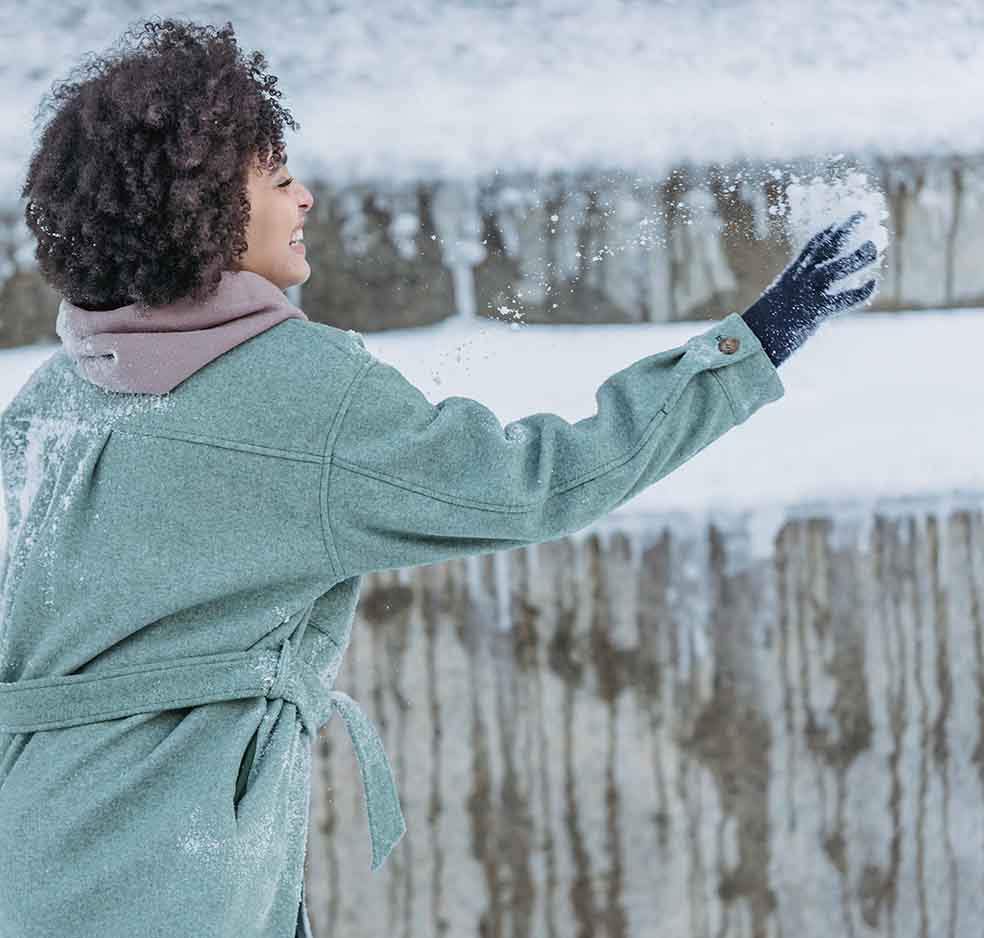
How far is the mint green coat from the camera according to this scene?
3.58 feet

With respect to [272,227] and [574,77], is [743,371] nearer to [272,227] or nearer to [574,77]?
[272,227]

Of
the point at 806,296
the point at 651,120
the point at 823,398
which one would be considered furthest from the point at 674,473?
the point at 806,296

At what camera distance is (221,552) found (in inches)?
43.3

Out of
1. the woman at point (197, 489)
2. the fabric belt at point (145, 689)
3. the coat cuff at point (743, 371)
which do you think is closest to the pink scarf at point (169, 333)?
the woman at point (197, 489)

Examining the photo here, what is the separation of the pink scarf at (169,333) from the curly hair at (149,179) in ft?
0.05

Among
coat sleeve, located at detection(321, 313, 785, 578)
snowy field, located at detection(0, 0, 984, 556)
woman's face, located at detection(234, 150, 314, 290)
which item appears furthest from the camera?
snowy field, located at detection(0, 0, 984, 556)

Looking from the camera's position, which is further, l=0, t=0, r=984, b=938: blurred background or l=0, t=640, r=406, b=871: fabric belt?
l=0, t=0, r=984, b=938: blurred background

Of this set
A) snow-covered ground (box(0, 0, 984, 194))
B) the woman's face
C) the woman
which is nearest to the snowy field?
snow-covered ground (box(0, 0, 984, 194))

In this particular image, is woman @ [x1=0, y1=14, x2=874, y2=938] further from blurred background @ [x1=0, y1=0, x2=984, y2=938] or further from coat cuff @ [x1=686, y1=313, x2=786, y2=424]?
blurred background @ [x1=0, y1=0, x2=984, y2=938]

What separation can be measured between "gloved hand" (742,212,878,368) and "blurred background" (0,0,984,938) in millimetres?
618

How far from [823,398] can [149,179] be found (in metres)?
1.28

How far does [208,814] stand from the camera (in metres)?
1.11

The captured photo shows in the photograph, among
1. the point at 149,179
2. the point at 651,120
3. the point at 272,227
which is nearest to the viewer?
the point at 149,179

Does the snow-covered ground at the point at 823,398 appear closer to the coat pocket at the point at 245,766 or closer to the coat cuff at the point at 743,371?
the coat cuff at the point at 743,371
